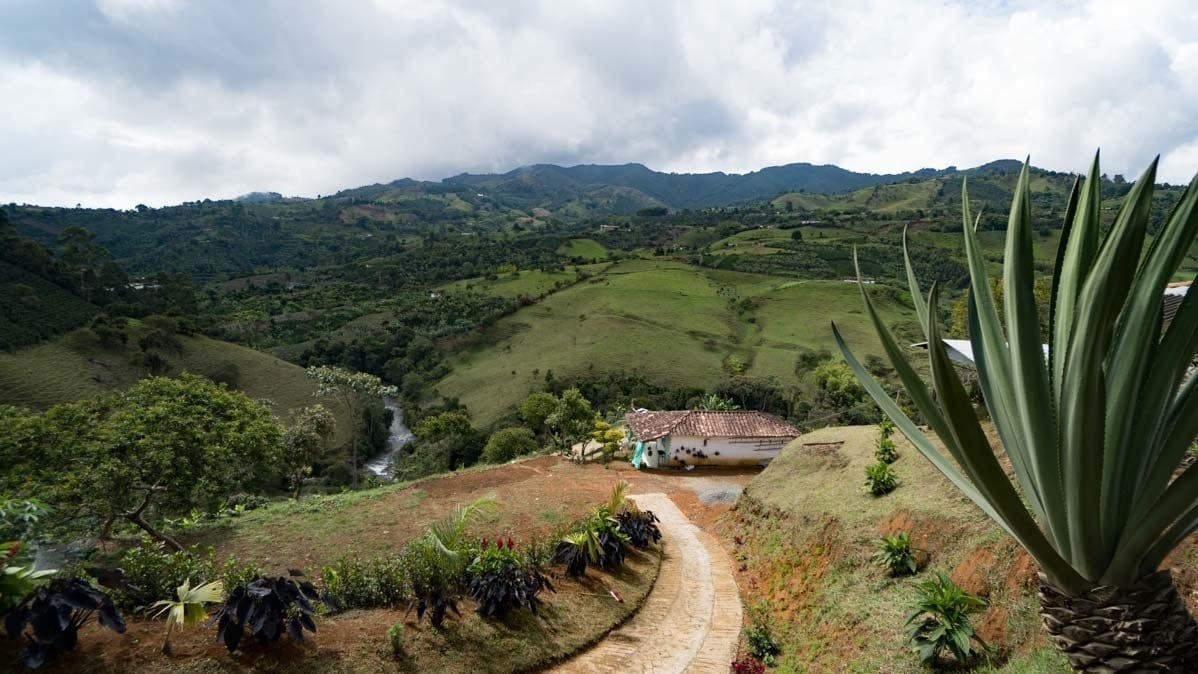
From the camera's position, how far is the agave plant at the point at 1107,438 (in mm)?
2232

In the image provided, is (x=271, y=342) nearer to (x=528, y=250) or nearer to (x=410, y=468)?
(x=410, y=468)

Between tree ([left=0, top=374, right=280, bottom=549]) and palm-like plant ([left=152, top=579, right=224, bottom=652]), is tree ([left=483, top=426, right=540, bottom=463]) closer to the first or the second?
→ tree ([left=0, top=374, right=280, bottom=549])

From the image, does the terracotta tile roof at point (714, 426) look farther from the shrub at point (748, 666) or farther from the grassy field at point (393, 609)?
the shrub at point (748, 666)

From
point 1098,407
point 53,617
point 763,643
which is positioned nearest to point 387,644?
point 53,617

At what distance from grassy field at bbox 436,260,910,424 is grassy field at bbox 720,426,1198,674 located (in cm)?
3758

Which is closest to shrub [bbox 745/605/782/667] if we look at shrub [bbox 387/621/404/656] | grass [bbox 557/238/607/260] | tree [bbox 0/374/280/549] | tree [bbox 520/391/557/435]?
shrub [bbox 387/621/404/656]

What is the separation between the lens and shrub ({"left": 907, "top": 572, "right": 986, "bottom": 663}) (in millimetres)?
5828

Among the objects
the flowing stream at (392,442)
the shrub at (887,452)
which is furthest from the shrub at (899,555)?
the flowing stream at (392,442)

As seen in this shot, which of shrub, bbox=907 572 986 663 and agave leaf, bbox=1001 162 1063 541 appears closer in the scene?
agave leaf, bbox=1001 162 1063 541

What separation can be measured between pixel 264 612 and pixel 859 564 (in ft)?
28.9

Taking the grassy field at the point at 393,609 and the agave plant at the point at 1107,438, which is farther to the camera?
the grassy field at the point at 393,609

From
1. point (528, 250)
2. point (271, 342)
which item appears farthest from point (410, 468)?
point (528, 250)

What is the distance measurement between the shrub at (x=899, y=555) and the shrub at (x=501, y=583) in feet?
17.9

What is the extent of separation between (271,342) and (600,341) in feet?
139
